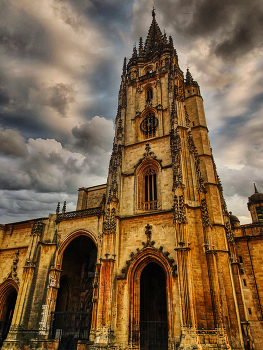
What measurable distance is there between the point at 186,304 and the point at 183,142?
1132cm

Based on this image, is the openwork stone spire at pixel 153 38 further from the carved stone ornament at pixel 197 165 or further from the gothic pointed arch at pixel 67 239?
the gothic pointed arch at pixel 67 239

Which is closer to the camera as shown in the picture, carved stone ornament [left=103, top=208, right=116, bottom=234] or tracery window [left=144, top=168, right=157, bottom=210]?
carved stone ornament [left=103, top=208, right=116, bottom=234]

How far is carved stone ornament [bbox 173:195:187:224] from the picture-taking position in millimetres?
16414

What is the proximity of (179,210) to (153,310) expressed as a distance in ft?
26.2

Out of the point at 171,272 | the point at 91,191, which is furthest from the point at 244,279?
the point at 91,191

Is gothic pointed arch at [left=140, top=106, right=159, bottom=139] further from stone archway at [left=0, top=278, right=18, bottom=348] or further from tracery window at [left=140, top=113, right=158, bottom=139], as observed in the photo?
stone archway at [left=0, top=278, right=18, bottom=348]

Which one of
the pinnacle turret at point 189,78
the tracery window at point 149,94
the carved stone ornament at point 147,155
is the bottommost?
the carved stone ornament at point 147,155

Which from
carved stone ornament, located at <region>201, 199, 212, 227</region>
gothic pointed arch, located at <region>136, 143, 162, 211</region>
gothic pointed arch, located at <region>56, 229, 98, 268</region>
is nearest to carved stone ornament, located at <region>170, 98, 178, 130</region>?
gothic pointed arch, located at <region>136, 143, 162, 211</region>

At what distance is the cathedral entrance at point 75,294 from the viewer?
61.5 ft

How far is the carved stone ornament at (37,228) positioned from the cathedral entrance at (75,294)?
2.80m

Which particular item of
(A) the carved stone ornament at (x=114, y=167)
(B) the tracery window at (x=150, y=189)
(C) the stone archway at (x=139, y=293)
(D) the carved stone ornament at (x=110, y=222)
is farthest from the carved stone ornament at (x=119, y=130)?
(C) the stone archway at (x=139, y=293)

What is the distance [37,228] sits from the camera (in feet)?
69.7

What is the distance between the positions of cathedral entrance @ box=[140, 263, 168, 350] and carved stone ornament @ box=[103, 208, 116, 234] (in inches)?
177

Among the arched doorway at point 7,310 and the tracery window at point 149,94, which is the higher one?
the tracery window at point 149,94
